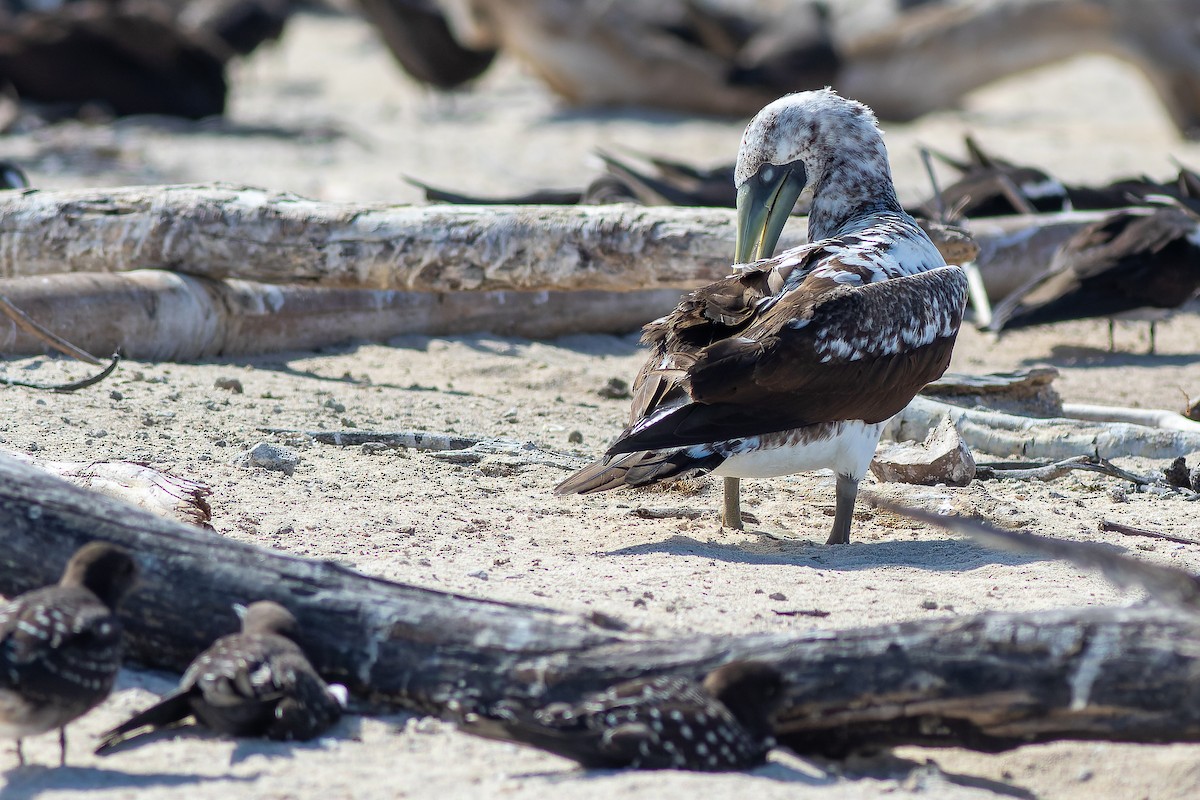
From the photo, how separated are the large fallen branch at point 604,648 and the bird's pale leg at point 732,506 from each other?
4.66 feet

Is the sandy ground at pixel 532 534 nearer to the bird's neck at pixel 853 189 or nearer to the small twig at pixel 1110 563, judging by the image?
the small twig at pixel 1110 563

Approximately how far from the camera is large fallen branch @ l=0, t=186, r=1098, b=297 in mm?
6223

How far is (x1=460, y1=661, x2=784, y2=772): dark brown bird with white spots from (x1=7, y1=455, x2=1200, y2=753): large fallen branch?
0.20 ft

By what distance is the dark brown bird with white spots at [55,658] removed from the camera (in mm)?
2529

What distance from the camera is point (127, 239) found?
6543mm

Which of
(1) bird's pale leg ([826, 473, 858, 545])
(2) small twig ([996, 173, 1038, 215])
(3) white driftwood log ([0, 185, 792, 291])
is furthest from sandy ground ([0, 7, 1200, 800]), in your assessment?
(2) small twig ([996, 173, 1038, 215])

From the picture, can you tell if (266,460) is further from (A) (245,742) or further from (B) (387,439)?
(A) (245,742)

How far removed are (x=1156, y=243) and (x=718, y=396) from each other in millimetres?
4939

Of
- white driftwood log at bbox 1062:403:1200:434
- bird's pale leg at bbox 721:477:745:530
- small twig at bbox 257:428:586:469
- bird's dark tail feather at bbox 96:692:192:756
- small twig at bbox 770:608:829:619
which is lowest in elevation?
bird's dark tail feather at bbox 96:692:192:756

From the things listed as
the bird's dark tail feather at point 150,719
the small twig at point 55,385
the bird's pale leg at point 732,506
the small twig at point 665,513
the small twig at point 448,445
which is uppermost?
the small twig at point 55,385

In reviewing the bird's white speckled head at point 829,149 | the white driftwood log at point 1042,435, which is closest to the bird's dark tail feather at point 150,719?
the bird's white speckled head at point 829,149

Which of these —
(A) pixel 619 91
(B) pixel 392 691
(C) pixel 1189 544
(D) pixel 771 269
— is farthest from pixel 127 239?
(A) pixel 619 91

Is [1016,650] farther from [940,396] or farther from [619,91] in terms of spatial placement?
[619,91]

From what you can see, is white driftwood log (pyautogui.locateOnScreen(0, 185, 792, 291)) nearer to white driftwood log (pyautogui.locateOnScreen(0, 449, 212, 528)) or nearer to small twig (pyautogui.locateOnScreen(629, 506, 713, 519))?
small twig (pyautogui.locateOnScreen(629, 506, 713, 519))
